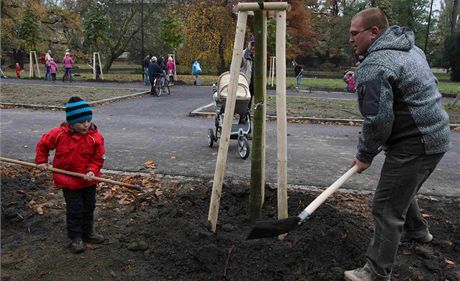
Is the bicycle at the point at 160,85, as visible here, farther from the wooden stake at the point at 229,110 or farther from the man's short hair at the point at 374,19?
the man's short hair at the point at 374,19

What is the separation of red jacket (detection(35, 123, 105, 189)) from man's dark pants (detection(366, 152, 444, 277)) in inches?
94.2

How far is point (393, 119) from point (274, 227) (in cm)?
113

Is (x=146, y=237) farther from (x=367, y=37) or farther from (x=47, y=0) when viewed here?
(x=47, y=0)

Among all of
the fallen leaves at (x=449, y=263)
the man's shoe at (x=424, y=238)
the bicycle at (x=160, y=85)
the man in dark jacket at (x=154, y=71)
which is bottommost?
the fallen leaves at (x=449, y=263)

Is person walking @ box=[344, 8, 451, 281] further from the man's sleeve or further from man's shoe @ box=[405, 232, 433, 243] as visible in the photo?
man's shoe @ box=[405, 232, 433, 243]

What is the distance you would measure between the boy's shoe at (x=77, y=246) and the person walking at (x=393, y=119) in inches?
88.6

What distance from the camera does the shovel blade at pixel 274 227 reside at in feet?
10.3

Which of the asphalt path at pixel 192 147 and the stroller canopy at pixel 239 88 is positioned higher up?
the stroller canopy at pixel 239 88

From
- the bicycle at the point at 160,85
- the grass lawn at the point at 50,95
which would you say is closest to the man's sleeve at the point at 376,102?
the grass lawn at the point at 50,95

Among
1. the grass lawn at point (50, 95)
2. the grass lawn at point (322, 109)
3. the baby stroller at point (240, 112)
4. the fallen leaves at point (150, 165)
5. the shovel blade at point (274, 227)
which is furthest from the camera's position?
the grass lawn at point (50, 95)

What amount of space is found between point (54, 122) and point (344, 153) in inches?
285

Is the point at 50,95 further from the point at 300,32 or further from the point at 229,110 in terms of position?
the point at 300,32

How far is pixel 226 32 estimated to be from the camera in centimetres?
3544

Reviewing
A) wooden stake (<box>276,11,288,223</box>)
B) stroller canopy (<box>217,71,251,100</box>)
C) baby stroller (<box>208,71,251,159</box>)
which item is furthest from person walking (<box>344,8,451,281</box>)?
stroller canopy (<box>217,71,251,100</box>)
